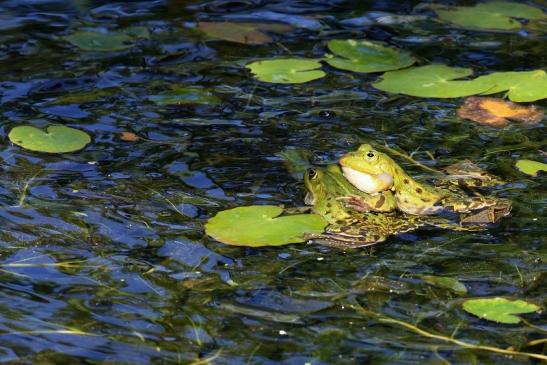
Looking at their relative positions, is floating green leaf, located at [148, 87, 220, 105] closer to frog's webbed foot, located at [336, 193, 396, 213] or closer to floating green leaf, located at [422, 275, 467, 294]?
frog's webbed foot, located at [336, 193, 396, 213]

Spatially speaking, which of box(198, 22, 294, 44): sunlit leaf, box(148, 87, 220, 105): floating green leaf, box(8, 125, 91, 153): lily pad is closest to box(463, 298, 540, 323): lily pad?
box(8, 125, 91, 153): lily pad

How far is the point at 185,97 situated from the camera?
5.43 meters

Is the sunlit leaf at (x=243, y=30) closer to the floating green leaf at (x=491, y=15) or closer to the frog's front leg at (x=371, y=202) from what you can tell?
the floating green leaf at (x=491, y=15)

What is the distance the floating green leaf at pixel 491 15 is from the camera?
6555mm

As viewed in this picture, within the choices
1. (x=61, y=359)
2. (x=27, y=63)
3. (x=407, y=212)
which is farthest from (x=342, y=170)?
(x=27, y=63)

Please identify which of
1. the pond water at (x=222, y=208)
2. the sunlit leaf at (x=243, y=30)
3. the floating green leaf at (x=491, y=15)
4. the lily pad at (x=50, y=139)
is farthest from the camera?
the floating green leaf at (x=491, y=15)

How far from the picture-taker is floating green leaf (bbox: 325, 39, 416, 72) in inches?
226

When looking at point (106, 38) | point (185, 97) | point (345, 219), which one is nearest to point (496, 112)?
point (345, 219)

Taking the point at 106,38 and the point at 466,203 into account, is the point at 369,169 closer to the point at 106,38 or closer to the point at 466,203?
the point at 466,203

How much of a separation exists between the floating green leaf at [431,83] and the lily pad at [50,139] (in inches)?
64.8

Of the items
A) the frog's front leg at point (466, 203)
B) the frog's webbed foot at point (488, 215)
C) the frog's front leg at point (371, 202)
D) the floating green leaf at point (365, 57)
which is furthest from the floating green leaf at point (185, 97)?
the frog's webbed foot at point (488, 215)

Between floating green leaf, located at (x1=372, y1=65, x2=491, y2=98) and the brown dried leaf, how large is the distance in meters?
1.36

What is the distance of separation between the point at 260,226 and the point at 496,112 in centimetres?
181

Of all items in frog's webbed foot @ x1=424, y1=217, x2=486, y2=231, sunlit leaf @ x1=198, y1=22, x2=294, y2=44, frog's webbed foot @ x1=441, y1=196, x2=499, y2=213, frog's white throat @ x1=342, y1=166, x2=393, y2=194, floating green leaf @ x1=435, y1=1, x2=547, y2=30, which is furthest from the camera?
floating green leaf @ x1=435, y1=1, x2=547, y2=30
